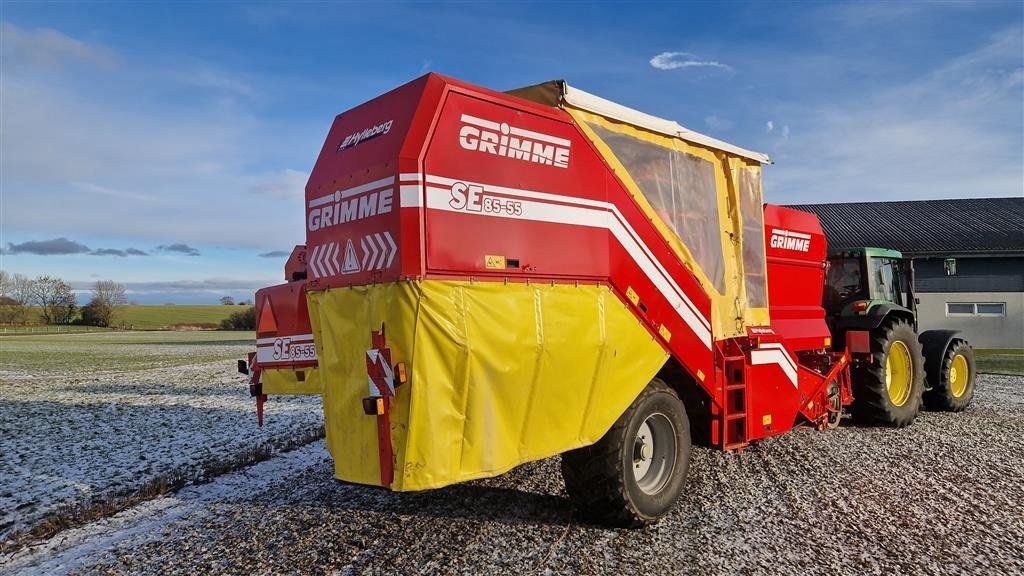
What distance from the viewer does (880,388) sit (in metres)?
8.54

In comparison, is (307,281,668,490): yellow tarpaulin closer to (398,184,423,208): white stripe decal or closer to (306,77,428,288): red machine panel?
(306,77,428,288): red machine panel

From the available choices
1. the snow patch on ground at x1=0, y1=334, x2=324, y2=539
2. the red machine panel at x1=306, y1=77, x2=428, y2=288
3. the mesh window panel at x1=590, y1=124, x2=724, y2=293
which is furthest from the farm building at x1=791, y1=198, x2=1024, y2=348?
the red machine panel at x1=306, y1=77, x2=428, y2=288

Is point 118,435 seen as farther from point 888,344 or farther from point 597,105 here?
point 888,344

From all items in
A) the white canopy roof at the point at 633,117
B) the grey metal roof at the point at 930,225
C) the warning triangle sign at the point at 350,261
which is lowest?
the warning triangle sign at the point at 350,261

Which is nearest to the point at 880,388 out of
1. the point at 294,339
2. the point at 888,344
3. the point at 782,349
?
the point at 888,344

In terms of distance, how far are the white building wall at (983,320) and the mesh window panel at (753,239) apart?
920 inches

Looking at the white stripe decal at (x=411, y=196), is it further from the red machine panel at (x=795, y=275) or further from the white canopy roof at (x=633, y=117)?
the red machine panel at (x=795, y=275)

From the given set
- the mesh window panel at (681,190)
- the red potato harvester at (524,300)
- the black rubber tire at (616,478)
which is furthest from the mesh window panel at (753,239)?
the black rubber tire at (616,478)

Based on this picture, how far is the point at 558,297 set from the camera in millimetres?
4375

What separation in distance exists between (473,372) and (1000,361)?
22.1 meters

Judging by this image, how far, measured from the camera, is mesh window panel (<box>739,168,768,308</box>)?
655 centimetres

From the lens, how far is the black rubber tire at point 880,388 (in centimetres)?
855

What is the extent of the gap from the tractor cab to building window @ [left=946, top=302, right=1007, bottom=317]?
19.8 metres

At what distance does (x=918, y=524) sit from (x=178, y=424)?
9528 mm
